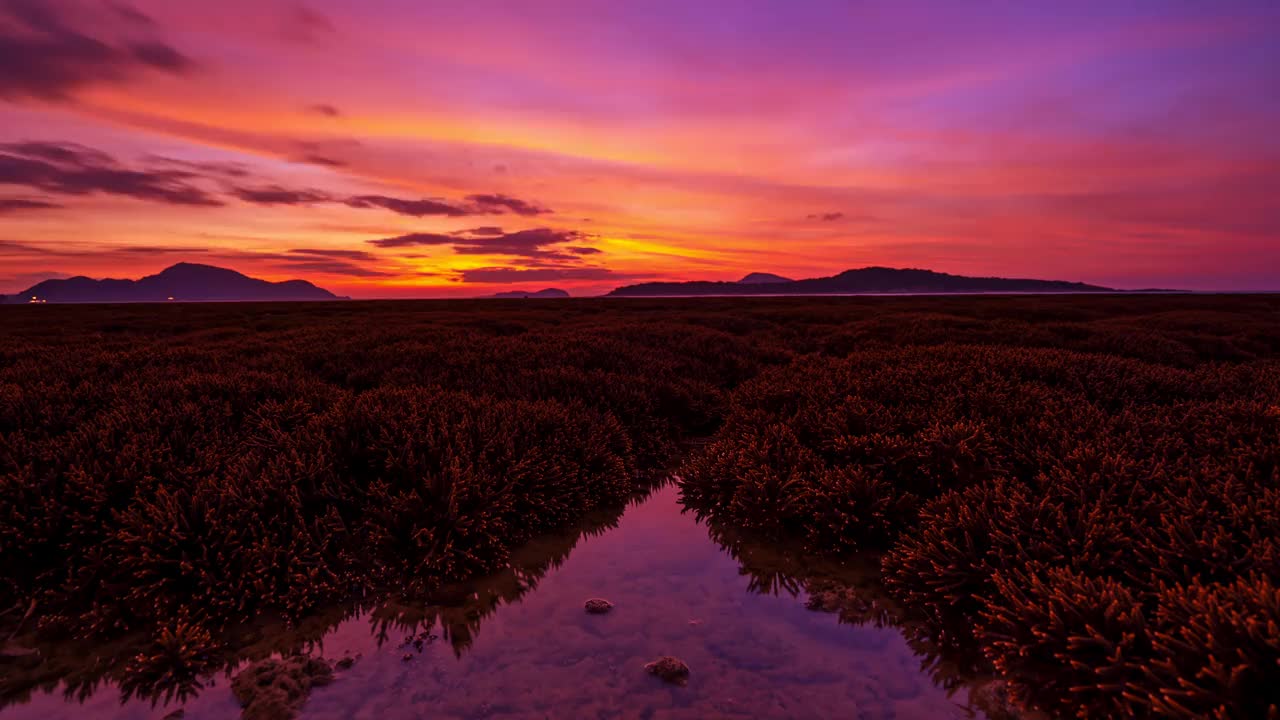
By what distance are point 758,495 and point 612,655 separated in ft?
9.20

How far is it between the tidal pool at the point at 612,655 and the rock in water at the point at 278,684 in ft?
0.24

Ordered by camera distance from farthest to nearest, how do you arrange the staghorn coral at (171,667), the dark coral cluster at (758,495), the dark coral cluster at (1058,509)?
the staghorn coral at (171,667) → the dark coral cluster at (758,495) → the dark coral cluster at (1058,509)

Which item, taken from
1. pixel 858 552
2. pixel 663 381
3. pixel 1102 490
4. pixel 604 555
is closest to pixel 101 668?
pixel 604 555

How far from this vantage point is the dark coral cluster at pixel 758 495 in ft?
10.9

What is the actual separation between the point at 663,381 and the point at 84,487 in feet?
28.2

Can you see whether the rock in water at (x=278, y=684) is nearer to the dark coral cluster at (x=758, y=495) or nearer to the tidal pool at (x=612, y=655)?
the tidal pool at (x=612, y=655)

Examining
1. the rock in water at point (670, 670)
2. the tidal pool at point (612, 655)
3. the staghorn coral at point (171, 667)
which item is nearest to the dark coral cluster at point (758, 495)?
the staghorn coral at point (171, 667)

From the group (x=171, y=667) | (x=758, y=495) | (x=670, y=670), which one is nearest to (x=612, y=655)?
(x=670, y=670)

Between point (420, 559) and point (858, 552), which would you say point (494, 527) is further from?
point (858, 552)

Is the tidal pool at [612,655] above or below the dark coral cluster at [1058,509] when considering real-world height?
below

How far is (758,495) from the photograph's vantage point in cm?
612

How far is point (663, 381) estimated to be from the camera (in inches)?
448

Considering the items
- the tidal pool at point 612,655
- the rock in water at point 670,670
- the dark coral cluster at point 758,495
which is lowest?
the tidal pool at point 612,655

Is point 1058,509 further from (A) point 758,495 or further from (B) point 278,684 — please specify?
(B) point 278,684
